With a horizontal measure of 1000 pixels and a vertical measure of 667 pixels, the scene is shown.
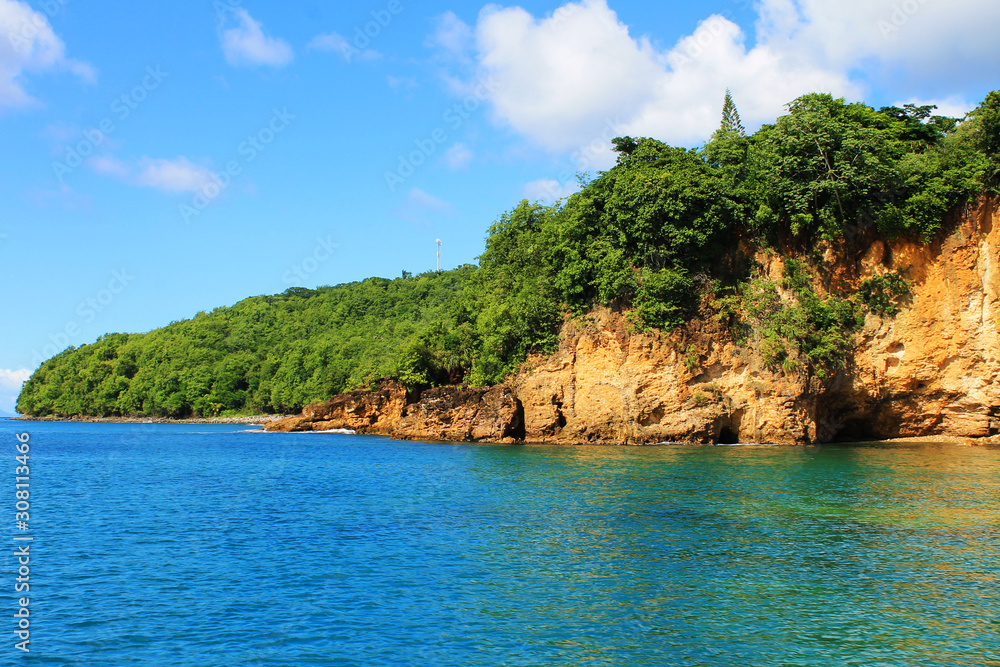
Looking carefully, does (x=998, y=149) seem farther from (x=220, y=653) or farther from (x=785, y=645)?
(x=220, y=653)

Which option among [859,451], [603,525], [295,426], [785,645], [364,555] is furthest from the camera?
[295,426]

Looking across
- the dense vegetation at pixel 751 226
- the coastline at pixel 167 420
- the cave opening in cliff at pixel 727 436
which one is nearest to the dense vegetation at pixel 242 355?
the coastline at pixel 167 420

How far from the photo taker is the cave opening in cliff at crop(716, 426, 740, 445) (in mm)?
39531

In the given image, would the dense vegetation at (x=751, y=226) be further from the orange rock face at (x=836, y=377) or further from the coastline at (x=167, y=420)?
the coastline at (x=167, y=420)

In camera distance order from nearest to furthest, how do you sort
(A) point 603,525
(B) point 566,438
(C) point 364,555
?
1. (C) point 364,555
2. (A) point 603,525
3. (B) point 566,438

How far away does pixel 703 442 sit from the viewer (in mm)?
38938

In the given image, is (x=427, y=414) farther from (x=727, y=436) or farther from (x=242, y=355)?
(x=242, y=355)

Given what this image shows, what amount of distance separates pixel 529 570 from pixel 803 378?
1081 inches

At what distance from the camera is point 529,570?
559 inches

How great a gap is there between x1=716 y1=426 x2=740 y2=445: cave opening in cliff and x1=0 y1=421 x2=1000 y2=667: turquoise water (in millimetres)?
11741

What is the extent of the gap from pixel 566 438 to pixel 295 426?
34.5 metres

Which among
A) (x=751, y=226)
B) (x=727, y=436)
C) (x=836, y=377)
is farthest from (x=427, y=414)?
(x=836, y=377)

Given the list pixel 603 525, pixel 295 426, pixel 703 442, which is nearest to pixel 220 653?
pixel 603 525

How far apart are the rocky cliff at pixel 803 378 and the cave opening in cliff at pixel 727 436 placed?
62 millimetres
